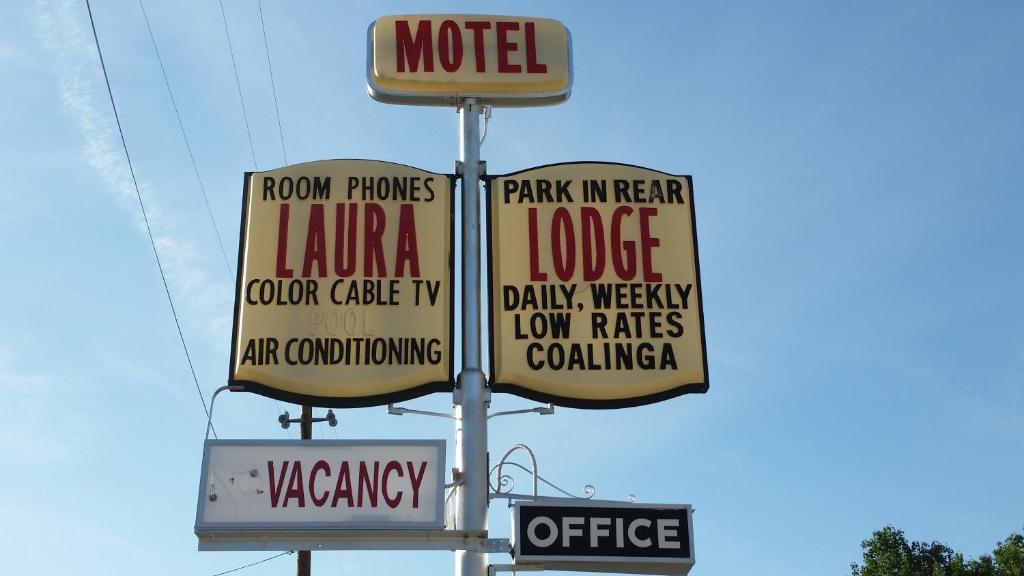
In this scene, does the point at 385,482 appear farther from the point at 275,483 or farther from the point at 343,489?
the point at 275,483

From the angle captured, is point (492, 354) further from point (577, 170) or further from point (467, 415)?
point (577, 170)

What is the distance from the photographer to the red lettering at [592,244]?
27.0 feet

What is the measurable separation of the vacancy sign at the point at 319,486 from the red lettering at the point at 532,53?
11.7ft

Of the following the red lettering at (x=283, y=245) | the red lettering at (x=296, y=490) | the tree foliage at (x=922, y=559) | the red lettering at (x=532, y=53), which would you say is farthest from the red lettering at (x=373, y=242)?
the tree foliage at (x=922, y=559)

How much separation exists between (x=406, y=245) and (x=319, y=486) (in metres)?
2.01

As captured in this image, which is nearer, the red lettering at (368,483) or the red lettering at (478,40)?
the red lettering at (368,483)

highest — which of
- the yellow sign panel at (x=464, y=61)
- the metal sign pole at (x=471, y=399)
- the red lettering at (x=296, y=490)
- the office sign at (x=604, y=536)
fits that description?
the yellow sign panel at (x=464, y=61)

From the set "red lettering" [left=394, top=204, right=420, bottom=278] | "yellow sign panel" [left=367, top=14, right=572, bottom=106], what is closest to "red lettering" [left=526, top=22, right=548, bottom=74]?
"yellow sign panel" [left=367, top=14, right=572, bottom=106]

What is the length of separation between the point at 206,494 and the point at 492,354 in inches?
87.2

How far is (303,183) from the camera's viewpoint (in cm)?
852

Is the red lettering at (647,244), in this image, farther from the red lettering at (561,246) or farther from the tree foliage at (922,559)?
the tree foliage at (922,559)

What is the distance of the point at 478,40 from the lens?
929 centimetres

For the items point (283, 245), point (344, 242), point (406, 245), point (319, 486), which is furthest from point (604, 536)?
point (283, 245)

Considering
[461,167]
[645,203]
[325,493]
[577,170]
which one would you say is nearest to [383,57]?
[461,167]
